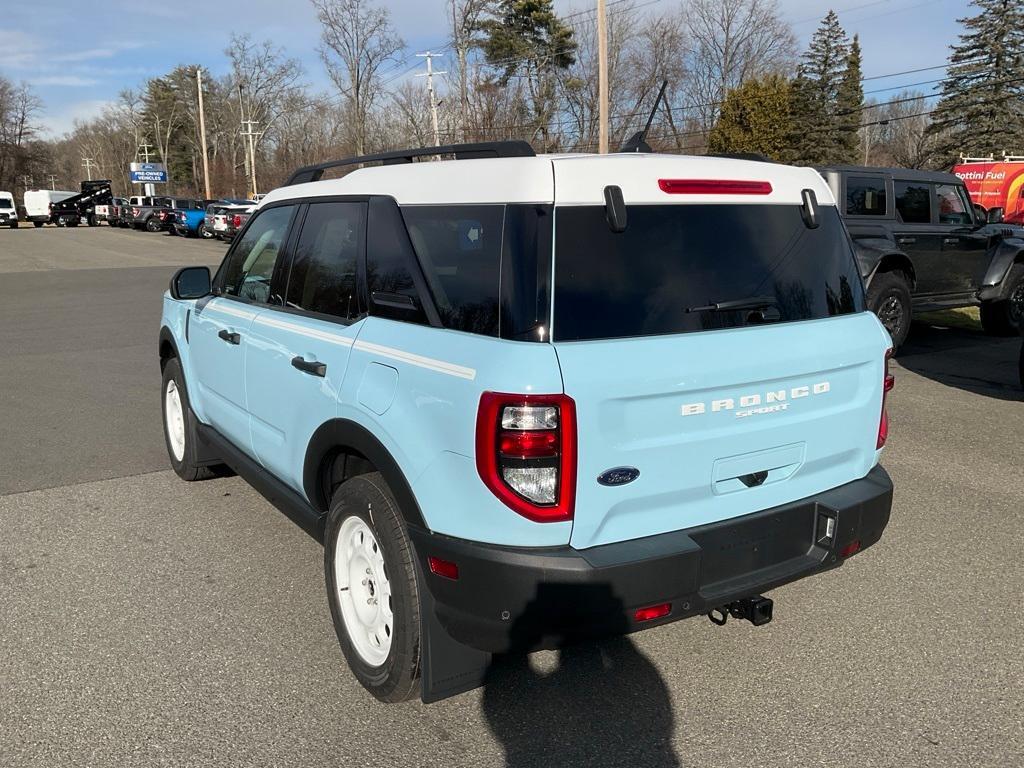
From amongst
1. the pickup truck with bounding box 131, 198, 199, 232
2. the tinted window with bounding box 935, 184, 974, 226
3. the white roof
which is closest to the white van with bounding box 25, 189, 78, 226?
the pickup truck with bounding box 131, 198, 199, 232

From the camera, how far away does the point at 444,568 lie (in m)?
2.57

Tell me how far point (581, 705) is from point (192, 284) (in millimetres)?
3219

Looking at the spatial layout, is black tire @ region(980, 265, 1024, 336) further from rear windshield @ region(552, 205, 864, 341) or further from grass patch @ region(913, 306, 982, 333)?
rear windshield @ region(552, 205, 864, 341)

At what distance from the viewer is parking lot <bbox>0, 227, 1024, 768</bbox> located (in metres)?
2.78

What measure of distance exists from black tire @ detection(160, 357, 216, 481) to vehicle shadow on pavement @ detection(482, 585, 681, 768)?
2721mm

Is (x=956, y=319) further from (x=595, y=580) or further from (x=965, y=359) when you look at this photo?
(x=595, y=580)

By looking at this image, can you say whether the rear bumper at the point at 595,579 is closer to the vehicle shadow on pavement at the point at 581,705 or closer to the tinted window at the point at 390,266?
the vehicle shadow on pavement at the point at 581,705

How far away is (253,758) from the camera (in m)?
2.72

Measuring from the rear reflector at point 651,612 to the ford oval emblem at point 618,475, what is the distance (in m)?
0.40

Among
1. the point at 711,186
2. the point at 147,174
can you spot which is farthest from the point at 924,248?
the point at 147,174

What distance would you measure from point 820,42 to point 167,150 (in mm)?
75252

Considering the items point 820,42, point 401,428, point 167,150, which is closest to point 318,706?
point 401,428

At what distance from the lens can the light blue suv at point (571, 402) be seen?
2453 mm

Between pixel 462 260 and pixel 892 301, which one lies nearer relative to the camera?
pixel 462 260
